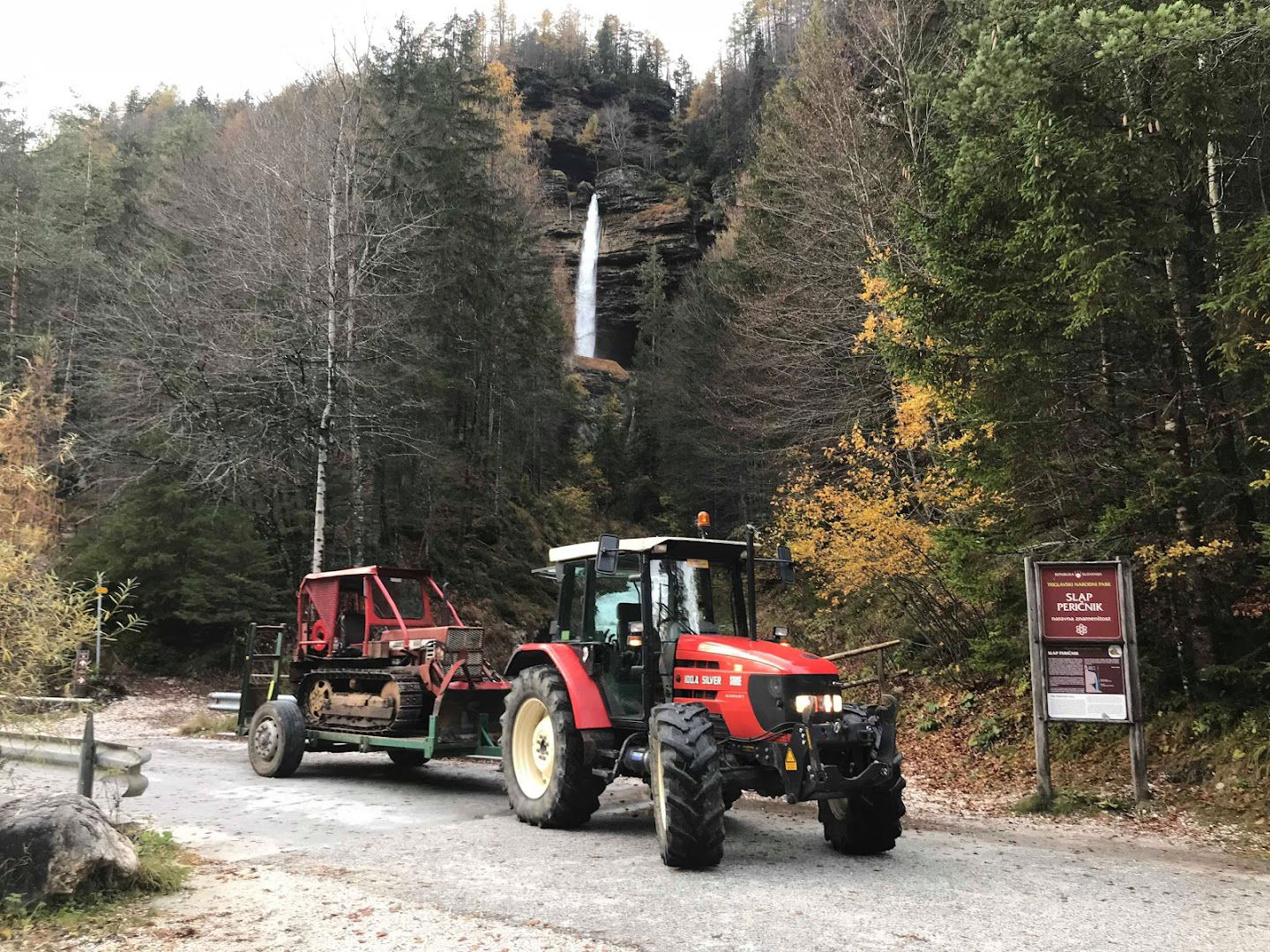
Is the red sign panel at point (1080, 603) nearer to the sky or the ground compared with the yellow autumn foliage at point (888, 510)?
nearer to the ground

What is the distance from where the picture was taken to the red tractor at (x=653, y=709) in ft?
19.4

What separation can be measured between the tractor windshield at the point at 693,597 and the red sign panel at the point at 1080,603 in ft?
10.9

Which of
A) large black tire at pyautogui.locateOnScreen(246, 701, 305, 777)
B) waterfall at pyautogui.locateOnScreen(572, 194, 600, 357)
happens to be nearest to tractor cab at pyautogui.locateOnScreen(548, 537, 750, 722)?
large black tire at pyautogui.locateOnScreen(246, 701, 305, 777)

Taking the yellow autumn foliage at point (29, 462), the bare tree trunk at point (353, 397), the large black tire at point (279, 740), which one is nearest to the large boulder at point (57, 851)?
the yellow autumn foliage at point (29, 462)

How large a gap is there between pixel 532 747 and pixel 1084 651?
5303 millimetres

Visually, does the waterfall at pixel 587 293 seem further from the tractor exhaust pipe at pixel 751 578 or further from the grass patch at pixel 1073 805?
the tractor exhaust pipe at pixel 751 578

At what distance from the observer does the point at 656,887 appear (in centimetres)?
541

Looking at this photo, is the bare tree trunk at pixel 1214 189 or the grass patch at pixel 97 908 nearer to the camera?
the grass patch at pixel 97 908

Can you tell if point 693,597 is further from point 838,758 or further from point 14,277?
point 14,277

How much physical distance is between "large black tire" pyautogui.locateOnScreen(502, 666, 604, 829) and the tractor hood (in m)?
1.17

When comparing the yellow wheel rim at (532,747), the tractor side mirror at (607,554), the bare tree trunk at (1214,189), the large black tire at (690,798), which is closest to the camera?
the large black tire at (690,798)

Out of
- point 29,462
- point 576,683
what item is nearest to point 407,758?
point 576,683

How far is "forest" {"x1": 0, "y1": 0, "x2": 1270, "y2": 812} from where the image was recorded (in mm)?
8289

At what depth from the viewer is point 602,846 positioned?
662 centimetres
